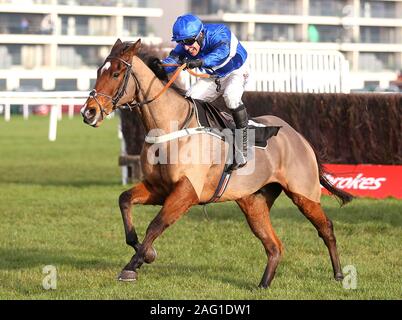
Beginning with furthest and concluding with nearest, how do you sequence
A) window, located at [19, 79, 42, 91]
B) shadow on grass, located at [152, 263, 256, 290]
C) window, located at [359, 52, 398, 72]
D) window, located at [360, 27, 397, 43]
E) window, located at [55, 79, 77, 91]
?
1. window, located at [359, 52, 398, 72]
2. window, located at [360, 27, 397, 43]
3. window, located at [55, 79, 77, 91]
4. window, located at [19, 79, 42, 91]
5. shadow on grass, located at [152, 263, 256, 290]

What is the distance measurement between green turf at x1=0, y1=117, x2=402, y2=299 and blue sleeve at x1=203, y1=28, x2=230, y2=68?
1.63 m

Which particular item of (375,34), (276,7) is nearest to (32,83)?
(276,7)

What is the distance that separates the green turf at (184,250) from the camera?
24.3 ft

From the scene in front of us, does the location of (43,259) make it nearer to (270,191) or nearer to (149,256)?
(149,256)

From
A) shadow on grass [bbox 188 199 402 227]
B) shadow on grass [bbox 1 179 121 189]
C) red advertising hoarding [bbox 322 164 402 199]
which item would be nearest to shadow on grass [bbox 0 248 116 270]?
shadow on grass [bbox 188 199 402 227]

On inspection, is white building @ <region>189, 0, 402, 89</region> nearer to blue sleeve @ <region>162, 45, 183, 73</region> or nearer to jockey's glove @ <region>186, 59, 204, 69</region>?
blue sleeve @ <region>162, 45, 183, 73</region>

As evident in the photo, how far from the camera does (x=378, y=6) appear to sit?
55.8 meters

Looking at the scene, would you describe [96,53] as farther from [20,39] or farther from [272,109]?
[272,109]

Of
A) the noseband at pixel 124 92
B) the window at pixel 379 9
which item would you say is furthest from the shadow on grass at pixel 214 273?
the window at pixel 379 9

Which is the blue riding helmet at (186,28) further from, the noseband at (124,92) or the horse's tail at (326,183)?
the horse's tail at (326,183)

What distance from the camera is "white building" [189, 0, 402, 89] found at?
56.6 metres

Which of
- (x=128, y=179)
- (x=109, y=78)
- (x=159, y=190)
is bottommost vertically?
(x=128, y=179)
